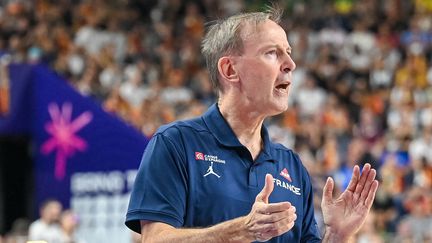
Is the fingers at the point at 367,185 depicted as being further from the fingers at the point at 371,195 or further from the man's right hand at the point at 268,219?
the man's right hand at the point at 268,219

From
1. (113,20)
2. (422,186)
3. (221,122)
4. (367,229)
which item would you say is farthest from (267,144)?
(113,20)

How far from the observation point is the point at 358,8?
2069cm

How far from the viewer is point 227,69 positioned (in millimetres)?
4410

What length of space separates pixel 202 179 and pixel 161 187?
7.8 inches

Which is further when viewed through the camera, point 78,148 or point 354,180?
point 78,148

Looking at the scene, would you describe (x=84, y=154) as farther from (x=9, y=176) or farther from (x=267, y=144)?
(x=267, y=144)

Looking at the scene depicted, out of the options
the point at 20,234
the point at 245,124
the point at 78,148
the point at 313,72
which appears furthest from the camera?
the point at 313,72

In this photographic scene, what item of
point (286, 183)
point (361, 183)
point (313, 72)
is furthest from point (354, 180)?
point (313, 72)

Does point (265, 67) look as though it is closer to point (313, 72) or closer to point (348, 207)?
point (348, 207)

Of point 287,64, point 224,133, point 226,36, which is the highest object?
point 226,36

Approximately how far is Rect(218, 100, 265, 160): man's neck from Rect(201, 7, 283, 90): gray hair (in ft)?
0.49

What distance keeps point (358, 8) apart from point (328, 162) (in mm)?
6795

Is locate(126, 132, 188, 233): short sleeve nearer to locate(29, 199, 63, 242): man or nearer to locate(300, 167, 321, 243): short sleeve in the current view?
locate(300, 167, 321, 243): short sleeve

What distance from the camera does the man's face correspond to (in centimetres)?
429
